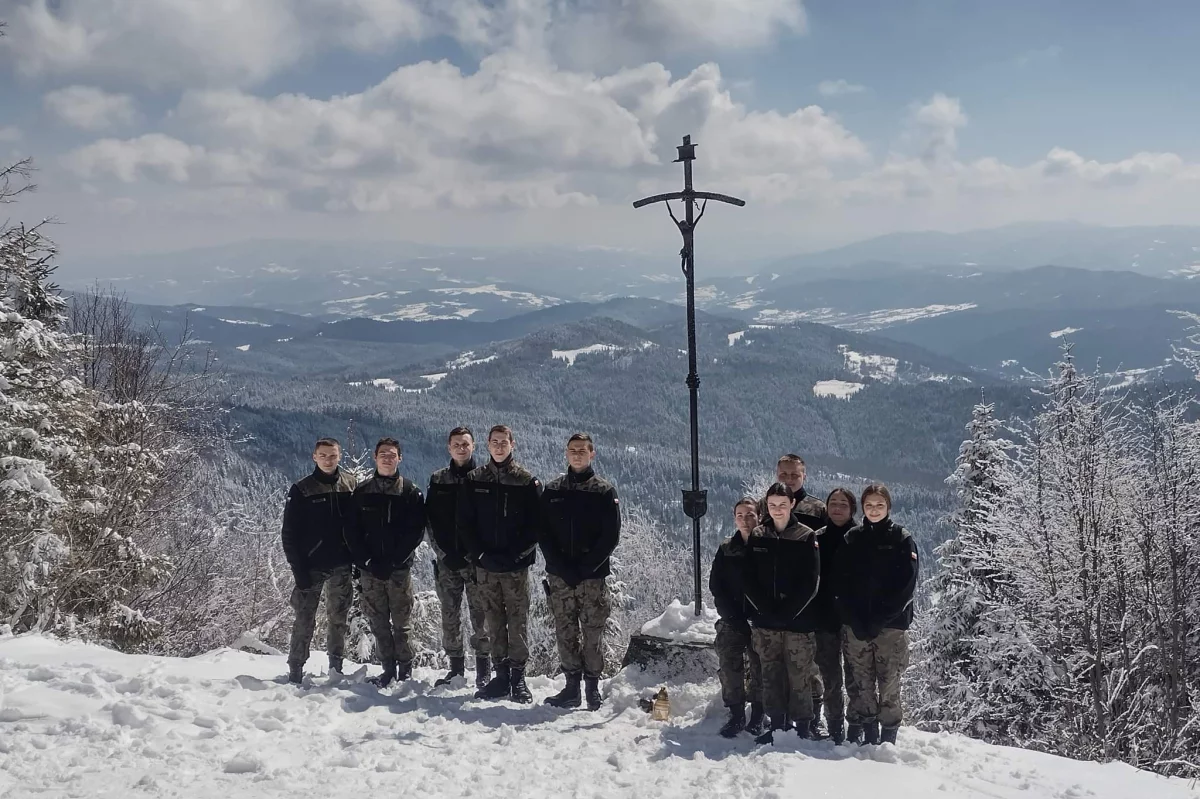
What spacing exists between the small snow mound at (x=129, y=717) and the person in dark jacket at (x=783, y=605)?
170 inches

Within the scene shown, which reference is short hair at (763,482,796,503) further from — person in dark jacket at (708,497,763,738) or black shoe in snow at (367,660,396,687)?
black shoe in snow at (367,660,396,687)


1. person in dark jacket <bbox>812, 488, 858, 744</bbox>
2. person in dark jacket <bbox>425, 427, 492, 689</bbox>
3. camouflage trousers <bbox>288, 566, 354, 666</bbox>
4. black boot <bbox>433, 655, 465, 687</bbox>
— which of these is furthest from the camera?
black boot <bbox>433, 655, 465, 687</bbox>

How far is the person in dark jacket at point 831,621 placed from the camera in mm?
5969

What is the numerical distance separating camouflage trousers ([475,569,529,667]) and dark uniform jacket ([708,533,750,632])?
5.66ft

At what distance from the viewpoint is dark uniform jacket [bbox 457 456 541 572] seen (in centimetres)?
673

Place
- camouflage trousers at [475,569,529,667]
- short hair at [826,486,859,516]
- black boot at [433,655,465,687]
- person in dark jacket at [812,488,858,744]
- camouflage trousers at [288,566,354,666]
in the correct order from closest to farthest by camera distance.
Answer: person in dark jacket at [812,488,858,744]
short hair at [826,486,859,516]
camouflage trousers at [475,569,529,667]
camouflage trousers at [288,566,354,666]
black boot at [433,655,465,687]

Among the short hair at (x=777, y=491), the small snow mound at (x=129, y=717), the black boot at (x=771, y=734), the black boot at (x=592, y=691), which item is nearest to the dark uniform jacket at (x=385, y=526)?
the black boot at (x=592, y=691)

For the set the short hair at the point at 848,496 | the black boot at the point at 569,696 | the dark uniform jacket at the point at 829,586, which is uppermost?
the short hair at the point at 848,496

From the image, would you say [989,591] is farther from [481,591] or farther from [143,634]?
[143,634]

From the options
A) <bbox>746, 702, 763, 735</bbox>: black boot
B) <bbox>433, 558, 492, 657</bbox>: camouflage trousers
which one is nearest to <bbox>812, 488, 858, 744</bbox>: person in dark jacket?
<bbox>746, 702, 763, 735</bbox>: black boot

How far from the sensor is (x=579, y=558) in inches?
259

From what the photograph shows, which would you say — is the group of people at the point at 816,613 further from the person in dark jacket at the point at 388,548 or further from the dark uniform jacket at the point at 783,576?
the person in dark jacket at the point at 388,548

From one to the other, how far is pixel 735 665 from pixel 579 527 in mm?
1674

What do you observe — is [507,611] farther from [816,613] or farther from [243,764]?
[816,613]
